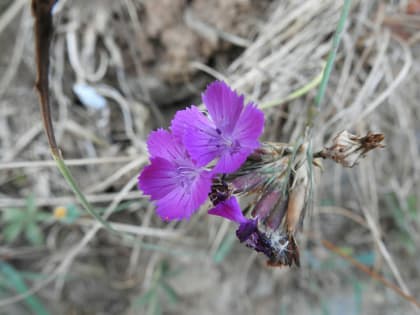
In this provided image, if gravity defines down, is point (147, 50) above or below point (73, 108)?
above

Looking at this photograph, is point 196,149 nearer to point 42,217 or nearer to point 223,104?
point 223,104

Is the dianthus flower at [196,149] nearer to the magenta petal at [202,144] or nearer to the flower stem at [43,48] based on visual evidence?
the magenta petal at [202,144]

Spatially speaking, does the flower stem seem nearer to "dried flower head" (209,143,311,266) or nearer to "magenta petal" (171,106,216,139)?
"magenta petal" (171,106,216,139)

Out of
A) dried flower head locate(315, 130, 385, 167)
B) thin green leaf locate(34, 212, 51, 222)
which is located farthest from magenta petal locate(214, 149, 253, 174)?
thin green leaf locate(34, 212, 51, 222)

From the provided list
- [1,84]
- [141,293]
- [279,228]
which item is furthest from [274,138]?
[1,84]

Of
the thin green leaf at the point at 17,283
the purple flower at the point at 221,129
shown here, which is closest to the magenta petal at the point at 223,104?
the purple flower at the point at 221,129

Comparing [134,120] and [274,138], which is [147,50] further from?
[274,138]

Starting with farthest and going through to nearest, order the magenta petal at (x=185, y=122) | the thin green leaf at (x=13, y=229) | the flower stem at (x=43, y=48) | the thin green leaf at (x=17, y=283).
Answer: the thin green leaf at (x=17, y=283) → the thin green leaf at (x=13, y=229) → the magenta petal at (x=185, y=122) → the flower stem at (x=43, y=48)
